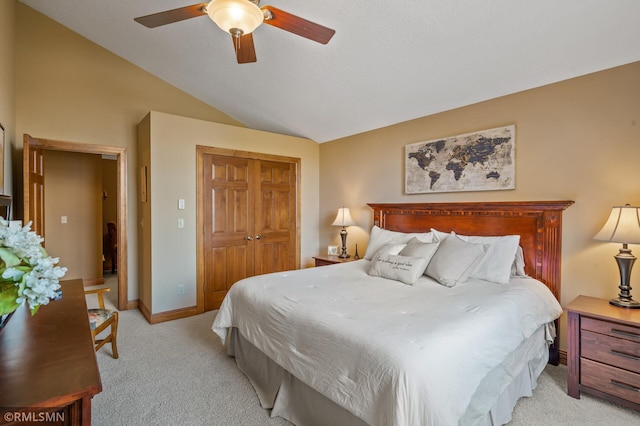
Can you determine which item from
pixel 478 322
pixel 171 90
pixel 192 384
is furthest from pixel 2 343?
pixel 171 90

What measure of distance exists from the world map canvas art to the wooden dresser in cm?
330

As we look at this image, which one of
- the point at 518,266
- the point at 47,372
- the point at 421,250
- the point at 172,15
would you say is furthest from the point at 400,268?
the point at 172,15

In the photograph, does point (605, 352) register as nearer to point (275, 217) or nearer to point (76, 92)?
point (275, 217)

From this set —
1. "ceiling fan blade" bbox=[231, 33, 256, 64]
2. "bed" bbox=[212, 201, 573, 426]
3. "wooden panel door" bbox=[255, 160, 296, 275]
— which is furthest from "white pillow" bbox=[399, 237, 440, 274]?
"wooden panel door" bbox=[255, 160, 296, 275]

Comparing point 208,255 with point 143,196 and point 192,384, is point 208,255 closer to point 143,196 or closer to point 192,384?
point 143,196

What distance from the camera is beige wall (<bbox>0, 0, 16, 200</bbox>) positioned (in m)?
2.86

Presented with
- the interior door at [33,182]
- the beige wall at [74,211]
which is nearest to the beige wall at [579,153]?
the interior door at [33,182]

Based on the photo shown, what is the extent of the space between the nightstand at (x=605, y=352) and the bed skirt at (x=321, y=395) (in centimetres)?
23

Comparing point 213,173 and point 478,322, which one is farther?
point 213,173

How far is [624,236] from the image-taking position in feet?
7.18

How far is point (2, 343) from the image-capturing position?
1268 mm

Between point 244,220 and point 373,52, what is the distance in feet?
8.59

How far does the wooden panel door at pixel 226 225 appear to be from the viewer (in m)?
4.07

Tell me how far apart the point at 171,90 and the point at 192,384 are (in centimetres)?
393
